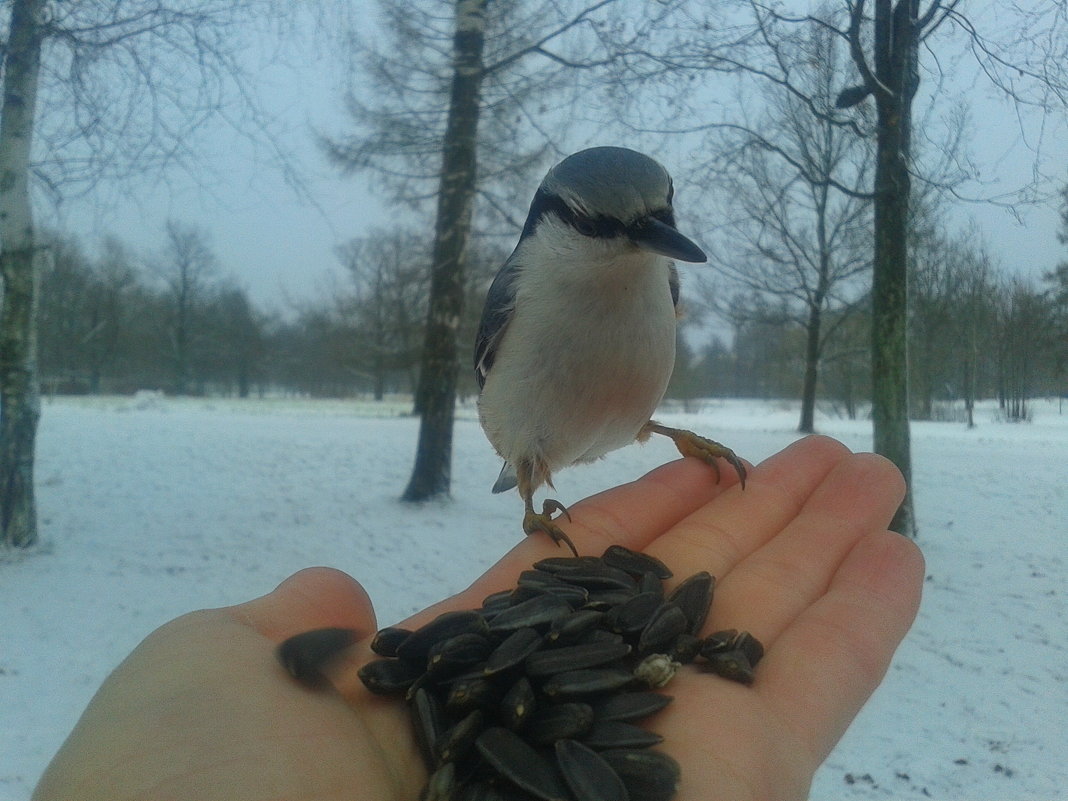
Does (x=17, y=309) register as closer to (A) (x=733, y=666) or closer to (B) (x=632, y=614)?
(B) (x=632, y=614)

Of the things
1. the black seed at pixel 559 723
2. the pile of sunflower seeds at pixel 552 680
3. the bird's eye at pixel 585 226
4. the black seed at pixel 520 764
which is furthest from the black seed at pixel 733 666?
the bird's eye at pixel 585 226

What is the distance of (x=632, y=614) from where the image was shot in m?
1.42

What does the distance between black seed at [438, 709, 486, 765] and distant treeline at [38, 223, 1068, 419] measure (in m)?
1.30

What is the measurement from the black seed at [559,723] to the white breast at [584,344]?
67 cm

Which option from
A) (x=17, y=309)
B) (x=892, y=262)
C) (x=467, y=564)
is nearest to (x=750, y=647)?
(x=467, y=564)

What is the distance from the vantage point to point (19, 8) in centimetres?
398

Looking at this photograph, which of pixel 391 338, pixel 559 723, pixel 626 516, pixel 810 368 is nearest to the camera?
pixel 559 723

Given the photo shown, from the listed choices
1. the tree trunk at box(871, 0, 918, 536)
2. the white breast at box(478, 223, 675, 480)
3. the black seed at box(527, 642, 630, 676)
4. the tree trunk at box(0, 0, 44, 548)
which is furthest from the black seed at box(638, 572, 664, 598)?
the tree trunk at box(0, 0, 44, 548)

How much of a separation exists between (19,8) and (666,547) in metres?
4.70

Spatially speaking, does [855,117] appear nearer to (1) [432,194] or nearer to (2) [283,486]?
(1) [432,194]

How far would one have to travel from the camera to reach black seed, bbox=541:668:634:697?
47.1 inches

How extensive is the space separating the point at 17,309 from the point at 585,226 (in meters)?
4.33

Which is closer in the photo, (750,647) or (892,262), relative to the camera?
(750,647)

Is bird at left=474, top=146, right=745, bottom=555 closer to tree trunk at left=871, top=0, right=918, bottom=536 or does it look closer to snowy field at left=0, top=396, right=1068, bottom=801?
snowy field at left=0, top=396, right=1068, bottom=801
